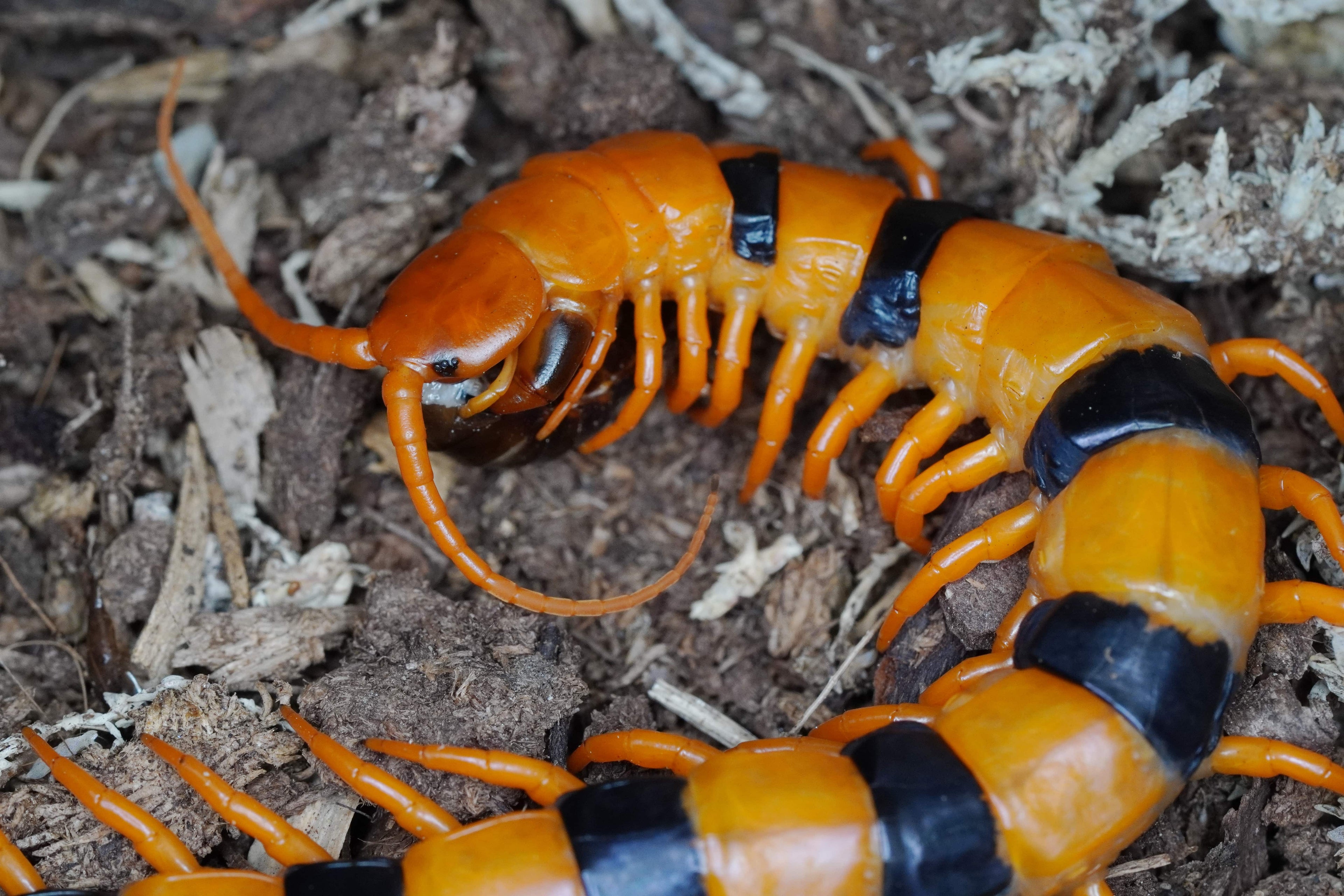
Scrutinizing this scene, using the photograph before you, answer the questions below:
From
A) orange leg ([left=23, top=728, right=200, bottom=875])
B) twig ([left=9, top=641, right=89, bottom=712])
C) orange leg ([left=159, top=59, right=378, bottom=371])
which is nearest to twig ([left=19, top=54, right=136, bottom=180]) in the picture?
orange leg ([left=159, top=59, right=378, bottom=371])

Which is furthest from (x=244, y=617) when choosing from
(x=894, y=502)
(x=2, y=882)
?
(x=894, y=502)

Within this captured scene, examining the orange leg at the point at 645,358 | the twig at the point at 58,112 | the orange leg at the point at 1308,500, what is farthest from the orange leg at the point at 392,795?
the twig at the point at 58,112

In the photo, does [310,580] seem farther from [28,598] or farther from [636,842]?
[636,842]

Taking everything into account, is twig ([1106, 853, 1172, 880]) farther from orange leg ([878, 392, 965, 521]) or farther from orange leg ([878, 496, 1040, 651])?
orange leg ([878, 392, 965, 521])

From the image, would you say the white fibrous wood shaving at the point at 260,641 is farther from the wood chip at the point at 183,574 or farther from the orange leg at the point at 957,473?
the orange leg at the point at 957,473

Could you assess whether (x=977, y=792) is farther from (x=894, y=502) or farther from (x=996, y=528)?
(x=894, y=502)
